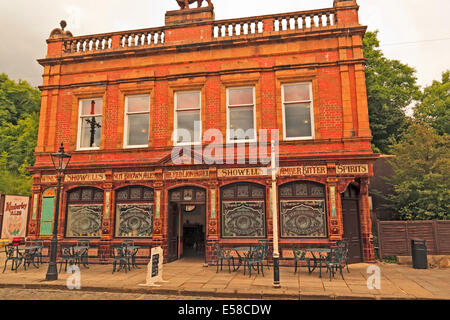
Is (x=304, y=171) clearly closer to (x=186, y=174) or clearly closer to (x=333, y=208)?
(x=333, y=208)

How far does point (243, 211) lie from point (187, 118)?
4.81 metres

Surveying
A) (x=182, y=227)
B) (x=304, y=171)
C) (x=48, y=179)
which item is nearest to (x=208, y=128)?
(x=304, y=171)

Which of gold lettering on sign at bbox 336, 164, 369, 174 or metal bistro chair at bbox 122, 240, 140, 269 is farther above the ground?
gold lettering on sign at bbox 336, 164, 369, 174

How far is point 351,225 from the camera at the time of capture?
12.3 metres

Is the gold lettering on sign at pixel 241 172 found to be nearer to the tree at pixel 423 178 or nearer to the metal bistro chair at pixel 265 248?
the metal bistro chair at pixel 265 248

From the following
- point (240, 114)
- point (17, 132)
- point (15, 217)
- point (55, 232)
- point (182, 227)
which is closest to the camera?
point (55, 232)

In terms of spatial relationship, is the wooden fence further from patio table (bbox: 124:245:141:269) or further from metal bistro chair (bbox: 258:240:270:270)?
patio table (bbox: 124:245:141:269)

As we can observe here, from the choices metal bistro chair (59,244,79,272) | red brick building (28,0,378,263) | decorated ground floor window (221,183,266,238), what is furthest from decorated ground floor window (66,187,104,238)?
decorated ground floor window (221,183,266,238)

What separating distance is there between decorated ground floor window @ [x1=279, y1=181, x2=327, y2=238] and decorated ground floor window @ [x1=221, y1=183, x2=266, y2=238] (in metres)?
0.83

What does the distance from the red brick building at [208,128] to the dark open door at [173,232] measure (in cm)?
6

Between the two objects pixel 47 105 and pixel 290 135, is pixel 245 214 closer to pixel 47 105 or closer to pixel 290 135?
pixel 290 135

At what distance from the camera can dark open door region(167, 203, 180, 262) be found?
13.2 meters

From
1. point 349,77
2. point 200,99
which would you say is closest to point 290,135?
point 349,77

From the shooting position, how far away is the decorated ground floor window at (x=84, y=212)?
13.7 metres
